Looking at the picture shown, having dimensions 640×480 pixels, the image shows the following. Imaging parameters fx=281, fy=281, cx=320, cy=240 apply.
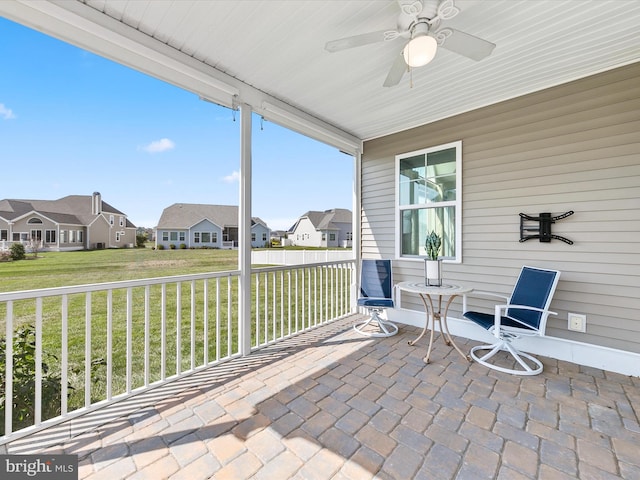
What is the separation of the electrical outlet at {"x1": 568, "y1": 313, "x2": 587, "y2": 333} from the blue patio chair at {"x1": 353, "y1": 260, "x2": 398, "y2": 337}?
5.92 ft

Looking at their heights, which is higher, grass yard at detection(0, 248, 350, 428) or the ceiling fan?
the ceiling fan

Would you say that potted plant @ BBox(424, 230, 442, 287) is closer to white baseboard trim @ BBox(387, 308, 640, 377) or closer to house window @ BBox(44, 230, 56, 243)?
white baseboard trim @ BBox(387, 308, 640, 377)

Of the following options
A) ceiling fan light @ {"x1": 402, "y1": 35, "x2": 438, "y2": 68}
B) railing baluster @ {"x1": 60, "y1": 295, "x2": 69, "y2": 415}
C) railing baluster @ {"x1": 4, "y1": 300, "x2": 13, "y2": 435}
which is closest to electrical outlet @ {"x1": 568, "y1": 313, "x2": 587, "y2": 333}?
ceiling fan light @ {"x1": 402, "y1": 35, "x2": 438, "y2": 68}

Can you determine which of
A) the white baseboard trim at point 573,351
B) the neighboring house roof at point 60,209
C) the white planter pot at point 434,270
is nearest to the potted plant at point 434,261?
the white planter pot at point 434,270

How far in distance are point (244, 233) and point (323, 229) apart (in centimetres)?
159

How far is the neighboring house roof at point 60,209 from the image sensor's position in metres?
1.82

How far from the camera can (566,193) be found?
2.91m

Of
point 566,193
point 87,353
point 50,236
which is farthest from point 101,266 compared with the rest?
point 566,193

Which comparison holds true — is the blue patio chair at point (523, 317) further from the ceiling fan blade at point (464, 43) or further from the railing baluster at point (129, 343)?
the railing baluster at point (129, 343)

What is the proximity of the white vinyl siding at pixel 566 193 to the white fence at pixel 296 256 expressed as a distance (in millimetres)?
1590

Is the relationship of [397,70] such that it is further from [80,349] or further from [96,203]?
[80,349]

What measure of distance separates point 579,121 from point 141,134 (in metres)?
4.11

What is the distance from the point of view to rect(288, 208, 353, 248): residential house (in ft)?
12.6

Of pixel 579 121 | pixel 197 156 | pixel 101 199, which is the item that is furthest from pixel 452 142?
pixel 101 199
